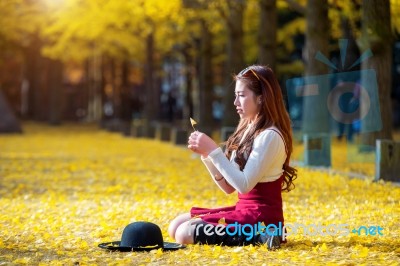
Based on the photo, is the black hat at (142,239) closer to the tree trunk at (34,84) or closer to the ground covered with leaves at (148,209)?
the ground covered with leaves at (148,209)

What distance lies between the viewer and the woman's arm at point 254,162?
7.25 meters

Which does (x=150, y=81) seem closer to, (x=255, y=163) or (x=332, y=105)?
(x=332, y=105)

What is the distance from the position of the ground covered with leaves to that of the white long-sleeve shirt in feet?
1.92

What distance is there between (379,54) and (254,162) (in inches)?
388

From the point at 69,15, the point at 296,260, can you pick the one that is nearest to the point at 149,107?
the point at 69,15

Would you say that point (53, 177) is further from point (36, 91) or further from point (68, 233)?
point (36, 91)

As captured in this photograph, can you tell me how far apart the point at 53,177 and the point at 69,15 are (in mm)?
17509

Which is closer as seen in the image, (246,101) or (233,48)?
(246,101)

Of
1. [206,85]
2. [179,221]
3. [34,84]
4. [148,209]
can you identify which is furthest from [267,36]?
[34,84]

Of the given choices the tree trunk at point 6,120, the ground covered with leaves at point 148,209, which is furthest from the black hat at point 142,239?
the tree trunk at point 6,120

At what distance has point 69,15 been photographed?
33312 mm

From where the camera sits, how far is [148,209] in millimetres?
11227

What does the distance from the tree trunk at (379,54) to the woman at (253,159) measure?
9.07 metres

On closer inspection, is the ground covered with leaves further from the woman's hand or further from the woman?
the woman's hand
